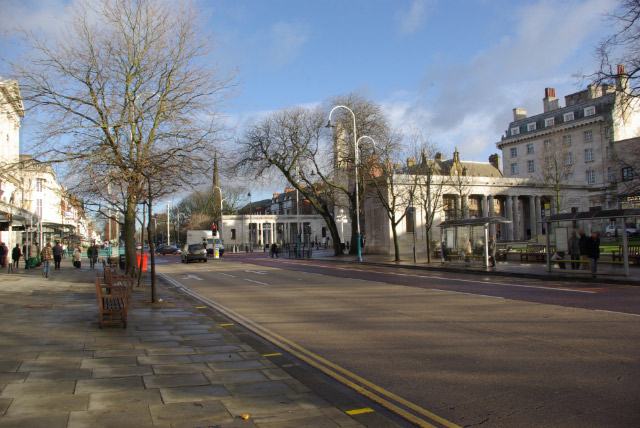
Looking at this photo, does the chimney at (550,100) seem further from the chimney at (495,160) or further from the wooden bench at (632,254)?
the wooden bench at (632,254)

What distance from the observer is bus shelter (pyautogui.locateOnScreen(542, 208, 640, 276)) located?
54.9 ft

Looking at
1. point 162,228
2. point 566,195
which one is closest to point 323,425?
point 566,195

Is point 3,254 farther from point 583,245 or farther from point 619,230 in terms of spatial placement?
point 619,230

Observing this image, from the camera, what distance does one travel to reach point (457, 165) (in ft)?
223

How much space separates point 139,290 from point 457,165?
194 feet

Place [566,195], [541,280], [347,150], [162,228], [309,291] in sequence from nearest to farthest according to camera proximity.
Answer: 1. [309,291]
2. [541,280]
3. [347,150]
4. [566,195]
5. [162,228]

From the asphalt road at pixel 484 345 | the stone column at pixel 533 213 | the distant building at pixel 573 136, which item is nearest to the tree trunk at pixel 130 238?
the asphalt road at pixel 484 345

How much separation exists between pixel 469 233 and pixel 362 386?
21496 millimetres

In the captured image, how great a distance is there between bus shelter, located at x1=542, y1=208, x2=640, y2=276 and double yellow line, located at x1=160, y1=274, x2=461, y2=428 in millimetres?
14431

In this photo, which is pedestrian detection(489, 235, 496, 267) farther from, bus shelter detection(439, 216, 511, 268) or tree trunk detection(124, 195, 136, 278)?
tree trunk detection(124, 195, 136, 278)

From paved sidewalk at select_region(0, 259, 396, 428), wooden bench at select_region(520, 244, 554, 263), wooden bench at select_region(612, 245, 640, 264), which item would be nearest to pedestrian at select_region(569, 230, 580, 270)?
wooden bench at select_region(612, 245, 640, 264)

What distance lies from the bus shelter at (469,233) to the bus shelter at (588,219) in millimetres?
2756

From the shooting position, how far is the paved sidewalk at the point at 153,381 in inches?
168

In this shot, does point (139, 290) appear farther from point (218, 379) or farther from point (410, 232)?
point (410, 232)
